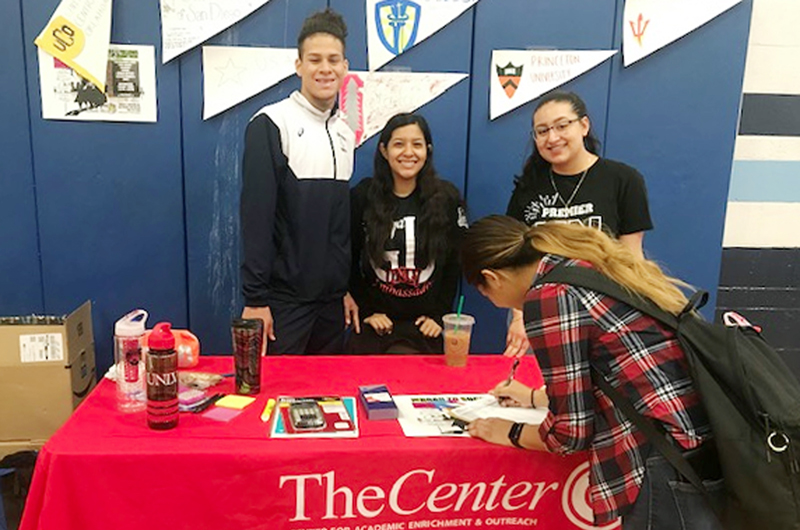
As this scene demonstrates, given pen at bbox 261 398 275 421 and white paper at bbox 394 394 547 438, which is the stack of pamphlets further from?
white paper at bbox 394 394 547 438

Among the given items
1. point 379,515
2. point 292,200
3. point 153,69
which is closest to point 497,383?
point 379,515

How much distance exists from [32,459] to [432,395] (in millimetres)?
1506

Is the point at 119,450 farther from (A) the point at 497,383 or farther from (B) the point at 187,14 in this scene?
(B) the point at 187,14

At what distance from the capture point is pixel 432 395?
1602mm

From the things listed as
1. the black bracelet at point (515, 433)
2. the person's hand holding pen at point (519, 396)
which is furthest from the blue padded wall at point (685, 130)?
the black bracelet at point (515, 433)

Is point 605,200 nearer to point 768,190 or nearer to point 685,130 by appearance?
point 685,130

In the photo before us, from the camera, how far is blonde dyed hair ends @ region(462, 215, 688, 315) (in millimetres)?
1209

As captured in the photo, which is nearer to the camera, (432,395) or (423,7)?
(432,395)

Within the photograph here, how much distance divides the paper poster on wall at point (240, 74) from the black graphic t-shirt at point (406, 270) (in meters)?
0.63

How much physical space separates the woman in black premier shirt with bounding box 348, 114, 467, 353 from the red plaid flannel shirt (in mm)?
1027

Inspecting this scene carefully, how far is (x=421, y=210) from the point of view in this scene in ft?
7.42

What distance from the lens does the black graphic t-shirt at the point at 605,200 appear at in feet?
6.93

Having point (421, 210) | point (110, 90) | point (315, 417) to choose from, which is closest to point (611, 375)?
point (315, 417)

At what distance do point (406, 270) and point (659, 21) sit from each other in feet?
5.01
